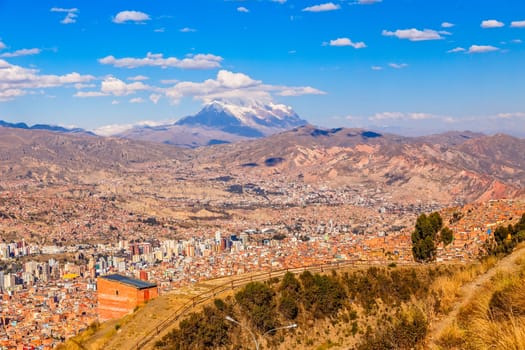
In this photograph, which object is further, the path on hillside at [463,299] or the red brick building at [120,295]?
the red brick building at [120,295]

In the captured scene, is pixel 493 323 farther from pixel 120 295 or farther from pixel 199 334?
pixel 120 295

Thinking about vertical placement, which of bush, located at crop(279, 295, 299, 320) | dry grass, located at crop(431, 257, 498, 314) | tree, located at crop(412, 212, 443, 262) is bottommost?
bush, located at crop(279, 295, 299, 320)

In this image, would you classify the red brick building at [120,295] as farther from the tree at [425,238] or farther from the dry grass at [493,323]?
the dry grass at [493,323]

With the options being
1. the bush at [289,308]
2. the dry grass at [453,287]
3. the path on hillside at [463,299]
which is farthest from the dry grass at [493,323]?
the bush at [289,308]

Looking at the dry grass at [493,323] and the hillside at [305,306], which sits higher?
the dry grass at [493,323]

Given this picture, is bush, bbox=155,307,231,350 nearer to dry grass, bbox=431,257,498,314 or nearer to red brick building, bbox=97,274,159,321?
red brick building, bbox=97,274,159,321

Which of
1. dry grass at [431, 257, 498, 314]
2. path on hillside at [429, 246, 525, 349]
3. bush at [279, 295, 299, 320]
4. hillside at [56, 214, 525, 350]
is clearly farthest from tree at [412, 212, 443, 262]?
dry grass at [431, 257, 498, 314]

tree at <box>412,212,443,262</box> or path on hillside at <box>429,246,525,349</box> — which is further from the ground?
path on hillside at <box>429,246,525,349</box>

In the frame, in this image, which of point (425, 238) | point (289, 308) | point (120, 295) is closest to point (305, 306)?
point (289, 308)

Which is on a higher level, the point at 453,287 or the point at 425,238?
the point at 453,287
